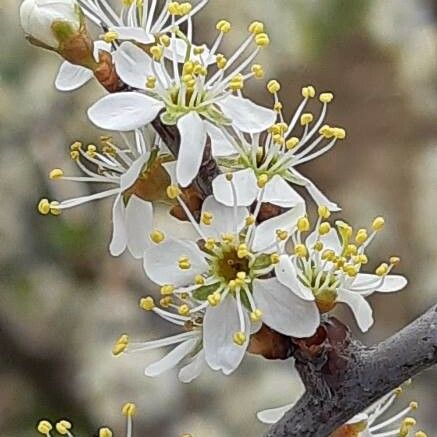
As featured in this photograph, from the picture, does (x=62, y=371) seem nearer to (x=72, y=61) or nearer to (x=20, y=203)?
(x=20, y=203)

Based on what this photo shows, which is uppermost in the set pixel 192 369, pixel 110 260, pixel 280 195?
pixel 280 195

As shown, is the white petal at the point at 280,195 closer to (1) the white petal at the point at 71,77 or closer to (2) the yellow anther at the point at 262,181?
(2) the yellow anther at the point at 262,181

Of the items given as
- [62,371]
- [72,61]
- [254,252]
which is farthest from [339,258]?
[62,371]

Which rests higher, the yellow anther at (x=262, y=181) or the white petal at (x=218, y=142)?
the white petal at (x=218, y=142)

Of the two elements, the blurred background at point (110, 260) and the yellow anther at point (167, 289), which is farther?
the blurred background at point (110, 260)

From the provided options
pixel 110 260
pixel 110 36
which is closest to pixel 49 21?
pixel 110 36

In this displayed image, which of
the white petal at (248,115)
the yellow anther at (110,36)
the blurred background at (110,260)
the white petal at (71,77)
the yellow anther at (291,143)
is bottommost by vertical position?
the blurred background at (110,260)

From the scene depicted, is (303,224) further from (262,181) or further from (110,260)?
(110,260)

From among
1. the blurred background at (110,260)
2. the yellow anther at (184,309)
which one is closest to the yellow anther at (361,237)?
the yellow anther at (184,309)
